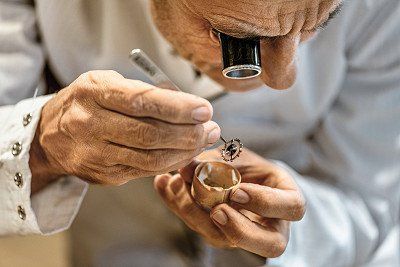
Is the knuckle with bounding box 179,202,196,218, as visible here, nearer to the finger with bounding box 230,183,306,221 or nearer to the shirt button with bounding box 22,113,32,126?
the finger with bounding box 230,183,306,221

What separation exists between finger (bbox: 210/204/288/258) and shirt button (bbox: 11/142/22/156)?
0.27 meters

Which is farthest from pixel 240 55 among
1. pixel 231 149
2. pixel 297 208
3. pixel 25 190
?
pixel 25 190

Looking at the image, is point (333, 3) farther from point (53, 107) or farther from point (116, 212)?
point (116, 212)

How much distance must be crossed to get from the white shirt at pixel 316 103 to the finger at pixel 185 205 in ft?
0.41

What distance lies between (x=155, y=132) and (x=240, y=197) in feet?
0.55

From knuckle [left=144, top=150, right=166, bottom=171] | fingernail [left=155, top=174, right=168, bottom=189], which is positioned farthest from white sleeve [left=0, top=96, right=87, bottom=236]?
knuckle [left=144, top=150, right=166, bottom=171]

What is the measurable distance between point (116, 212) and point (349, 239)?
0.45 meters

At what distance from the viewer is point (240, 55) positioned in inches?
29.0

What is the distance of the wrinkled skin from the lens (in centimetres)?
72

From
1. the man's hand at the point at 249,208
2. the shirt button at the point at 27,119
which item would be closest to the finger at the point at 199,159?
the man's hand at the point at 249,208

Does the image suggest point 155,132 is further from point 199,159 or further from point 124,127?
point 199,159

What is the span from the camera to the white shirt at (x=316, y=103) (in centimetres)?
106

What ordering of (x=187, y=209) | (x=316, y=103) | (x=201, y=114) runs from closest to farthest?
(x=201, y=114), (x=187, y=209), (x=316, y=103)

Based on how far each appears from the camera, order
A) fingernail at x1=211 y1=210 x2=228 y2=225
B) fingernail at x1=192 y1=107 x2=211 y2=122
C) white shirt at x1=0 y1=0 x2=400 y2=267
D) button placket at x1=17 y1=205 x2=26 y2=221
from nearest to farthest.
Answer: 1. fingernail at x1=192 y1=107 x2=211 y2=122
2. fingernail at x1=211 y1=210 x2=228 y2=225
3. button placket at x1=17 y1=205 x2=26 y2=221
4. white shirt at x1=0 y1=0 x2=400 y2=267
